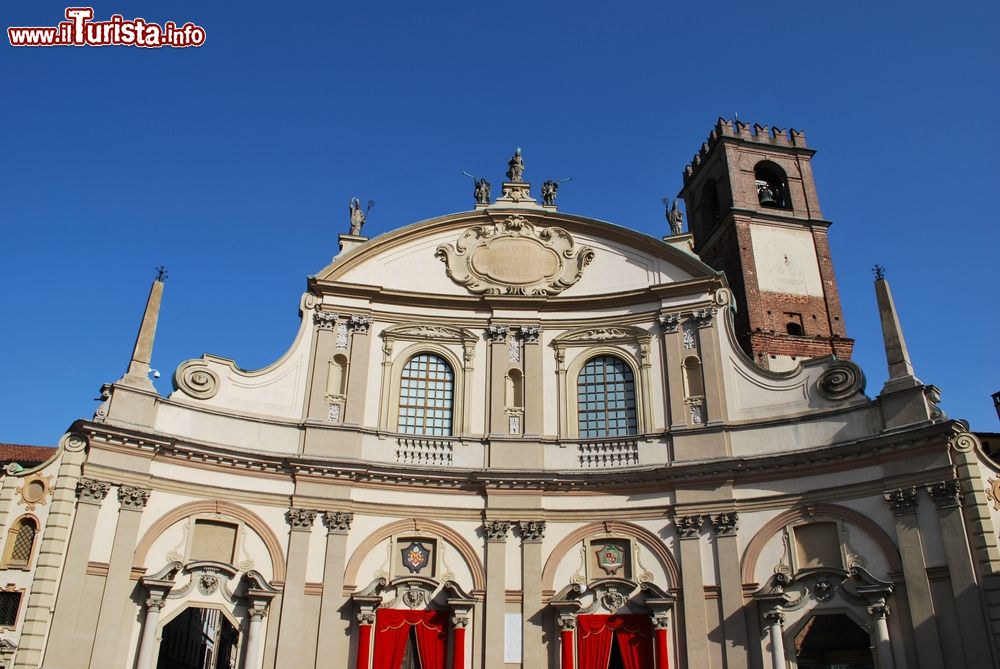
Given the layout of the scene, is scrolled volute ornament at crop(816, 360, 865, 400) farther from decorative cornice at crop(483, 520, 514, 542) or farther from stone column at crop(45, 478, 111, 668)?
stone column at crop(45, 478, 111, 668)

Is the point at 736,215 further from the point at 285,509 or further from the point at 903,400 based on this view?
the point at 285,509

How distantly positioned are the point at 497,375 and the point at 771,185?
15392 millimetres

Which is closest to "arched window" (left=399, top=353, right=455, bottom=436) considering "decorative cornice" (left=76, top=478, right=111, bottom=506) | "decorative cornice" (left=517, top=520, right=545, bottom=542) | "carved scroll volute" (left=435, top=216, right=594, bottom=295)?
"carved scroll volute" (left=435, top=216, right=594, bottom=295)

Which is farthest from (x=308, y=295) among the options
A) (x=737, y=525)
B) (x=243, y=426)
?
(x=737, y=525)

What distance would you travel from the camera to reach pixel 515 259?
80.4 feet

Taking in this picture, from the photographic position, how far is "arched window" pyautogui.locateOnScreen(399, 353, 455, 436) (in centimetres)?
2250

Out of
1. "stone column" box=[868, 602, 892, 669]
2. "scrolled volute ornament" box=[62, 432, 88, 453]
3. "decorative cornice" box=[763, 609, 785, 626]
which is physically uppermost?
"scrolled volute ornament" box=[62, 432, 88, 453]

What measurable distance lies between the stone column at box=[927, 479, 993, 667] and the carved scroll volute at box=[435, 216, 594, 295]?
10.8 m

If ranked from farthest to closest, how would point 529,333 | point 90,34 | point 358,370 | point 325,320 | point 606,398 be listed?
point 529,333 → point 325,320 → point 606,398 → point 358,370 → point 90,34

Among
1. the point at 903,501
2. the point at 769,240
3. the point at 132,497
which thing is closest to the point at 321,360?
the point at 132,497

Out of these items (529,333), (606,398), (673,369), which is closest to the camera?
(673,369)

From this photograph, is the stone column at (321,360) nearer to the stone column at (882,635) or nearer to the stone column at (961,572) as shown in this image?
the stone column at (882,635)

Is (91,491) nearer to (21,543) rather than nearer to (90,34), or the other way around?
(21,543)

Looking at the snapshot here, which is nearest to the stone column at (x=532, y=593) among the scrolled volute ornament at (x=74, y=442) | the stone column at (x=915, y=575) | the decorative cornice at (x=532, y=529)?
the decorative cornice at (x=532, y=529)
